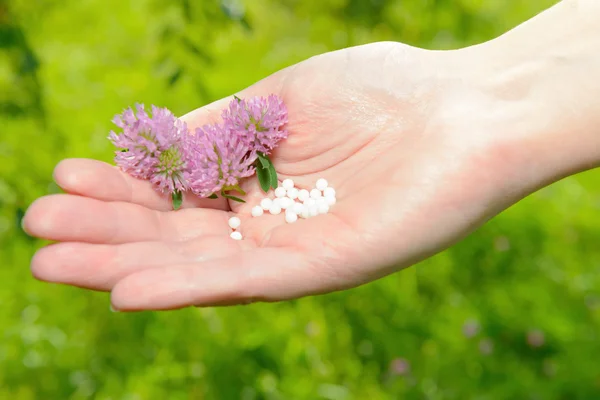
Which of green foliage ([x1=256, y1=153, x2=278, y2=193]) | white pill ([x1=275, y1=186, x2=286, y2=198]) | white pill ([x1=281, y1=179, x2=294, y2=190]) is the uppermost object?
green foliage ([x1=256, y1=153, x2=278, y2=193])

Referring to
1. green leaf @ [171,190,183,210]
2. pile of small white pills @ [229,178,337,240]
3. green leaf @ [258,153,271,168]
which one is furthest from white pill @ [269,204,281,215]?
green leaf @ [171,190,183,210]

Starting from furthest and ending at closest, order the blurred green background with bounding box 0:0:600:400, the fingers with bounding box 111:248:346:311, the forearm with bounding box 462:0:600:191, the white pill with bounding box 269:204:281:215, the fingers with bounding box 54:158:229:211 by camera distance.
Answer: the blurred green background with bounding box 0:0:600:400 < the white pill with bounding box 269:204:281:215 < the forearm with bounding box 462:0:600:191 < the fingers with bounding box 54:158:229:211 < the fingers with bounding box 111:248:346:311

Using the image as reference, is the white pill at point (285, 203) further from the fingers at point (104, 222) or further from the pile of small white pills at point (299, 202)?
the fingers at point (104, 222)

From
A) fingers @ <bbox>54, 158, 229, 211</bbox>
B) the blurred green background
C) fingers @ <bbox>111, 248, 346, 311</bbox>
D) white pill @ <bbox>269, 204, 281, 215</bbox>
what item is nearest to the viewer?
fingers @ <bbox>111, 248, 346, 311</bbox>

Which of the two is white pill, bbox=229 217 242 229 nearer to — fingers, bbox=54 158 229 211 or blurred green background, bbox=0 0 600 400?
fingers, bbox=54 158 229 211

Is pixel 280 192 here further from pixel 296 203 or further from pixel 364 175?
pixel 364 175
